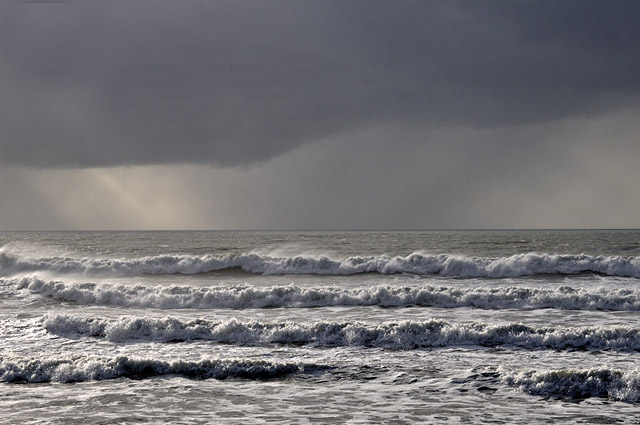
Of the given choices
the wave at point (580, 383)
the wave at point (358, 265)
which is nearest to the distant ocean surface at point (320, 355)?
the wave at point (580, 383)

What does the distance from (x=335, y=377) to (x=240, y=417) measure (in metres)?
3.08

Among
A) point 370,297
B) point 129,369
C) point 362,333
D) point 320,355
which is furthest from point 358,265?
point 129,369

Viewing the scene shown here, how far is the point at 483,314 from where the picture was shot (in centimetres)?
2017

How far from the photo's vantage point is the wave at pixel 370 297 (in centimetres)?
2177

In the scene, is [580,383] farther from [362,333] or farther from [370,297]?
[370,297]

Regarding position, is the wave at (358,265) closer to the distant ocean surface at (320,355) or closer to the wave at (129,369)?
the distant ocean surface at (320,355)

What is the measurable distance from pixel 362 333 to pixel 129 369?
20.4ft

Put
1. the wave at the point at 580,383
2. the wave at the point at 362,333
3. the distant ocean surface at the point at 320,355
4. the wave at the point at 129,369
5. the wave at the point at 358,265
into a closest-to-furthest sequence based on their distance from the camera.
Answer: the distant ocean surface at the point at 320,355, the wave at the point at 580,383, the wave at the point at 129,369, the wave at the point at 362,333, the wave at the point at 358,265

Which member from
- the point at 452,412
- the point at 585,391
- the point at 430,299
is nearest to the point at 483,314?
the point at 430,299

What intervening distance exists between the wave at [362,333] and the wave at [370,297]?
5721mm

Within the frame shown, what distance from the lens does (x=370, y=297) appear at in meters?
23.2

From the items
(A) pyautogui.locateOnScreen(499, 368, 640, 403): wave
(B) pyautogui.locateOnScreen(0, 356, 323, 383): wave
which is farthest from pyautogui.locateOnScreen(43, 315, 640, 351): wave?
(A) pyautogui.locateOnScreen(499, 368, 640, 403): wave

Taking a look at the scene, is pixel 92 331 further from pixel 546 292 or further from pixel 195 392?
pixel 546 292

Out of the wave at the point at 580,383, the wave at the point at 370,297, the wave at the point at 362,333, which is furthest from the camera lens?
the wave at the point at 370,297
